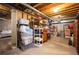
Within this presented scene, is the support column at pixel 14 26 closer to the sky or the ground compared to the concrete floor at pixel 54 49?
closer to the sky

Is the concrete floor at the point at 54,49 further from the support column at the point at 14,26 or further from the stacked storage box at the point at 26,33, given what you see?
the support column at the point at 14,26

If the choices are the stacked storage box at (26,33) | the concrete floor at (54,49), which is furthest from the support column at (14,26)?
the concrete floor at (54,49)

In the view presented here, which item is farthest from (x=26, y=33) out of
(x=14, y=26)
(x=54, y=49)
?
(x=54, y=49)

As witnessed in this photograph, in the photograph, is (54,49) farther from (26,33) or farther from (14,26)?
(14,26)

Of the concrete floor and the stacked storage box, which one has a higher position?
the stacked storage box

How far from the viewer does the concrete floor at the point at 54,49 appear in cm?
242

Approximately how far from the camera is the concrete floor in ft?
7.93

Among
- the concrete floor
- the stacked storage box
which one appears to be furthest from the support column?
the concrete floor

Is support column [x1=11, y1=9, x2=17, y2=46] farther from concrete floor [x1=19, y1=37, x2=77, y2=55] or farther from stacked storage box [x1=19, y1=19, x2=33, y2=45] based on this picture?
concrete floor [x1=19, y1=37, x2=77, y2=55]

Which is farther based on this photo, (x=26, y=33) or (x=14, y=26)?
(x=26, y=33)

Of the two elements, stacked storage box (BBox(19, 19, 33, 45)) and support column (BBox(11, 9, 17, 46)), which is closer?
support column (BBox(11, 9, 17, 46))

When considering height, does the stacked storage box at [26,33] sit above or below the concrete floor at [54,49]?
above

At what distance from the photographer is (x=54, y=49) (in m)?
2.45

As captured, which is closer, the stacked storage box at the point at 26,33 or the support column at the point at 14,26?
the support column at the point at 14,26
